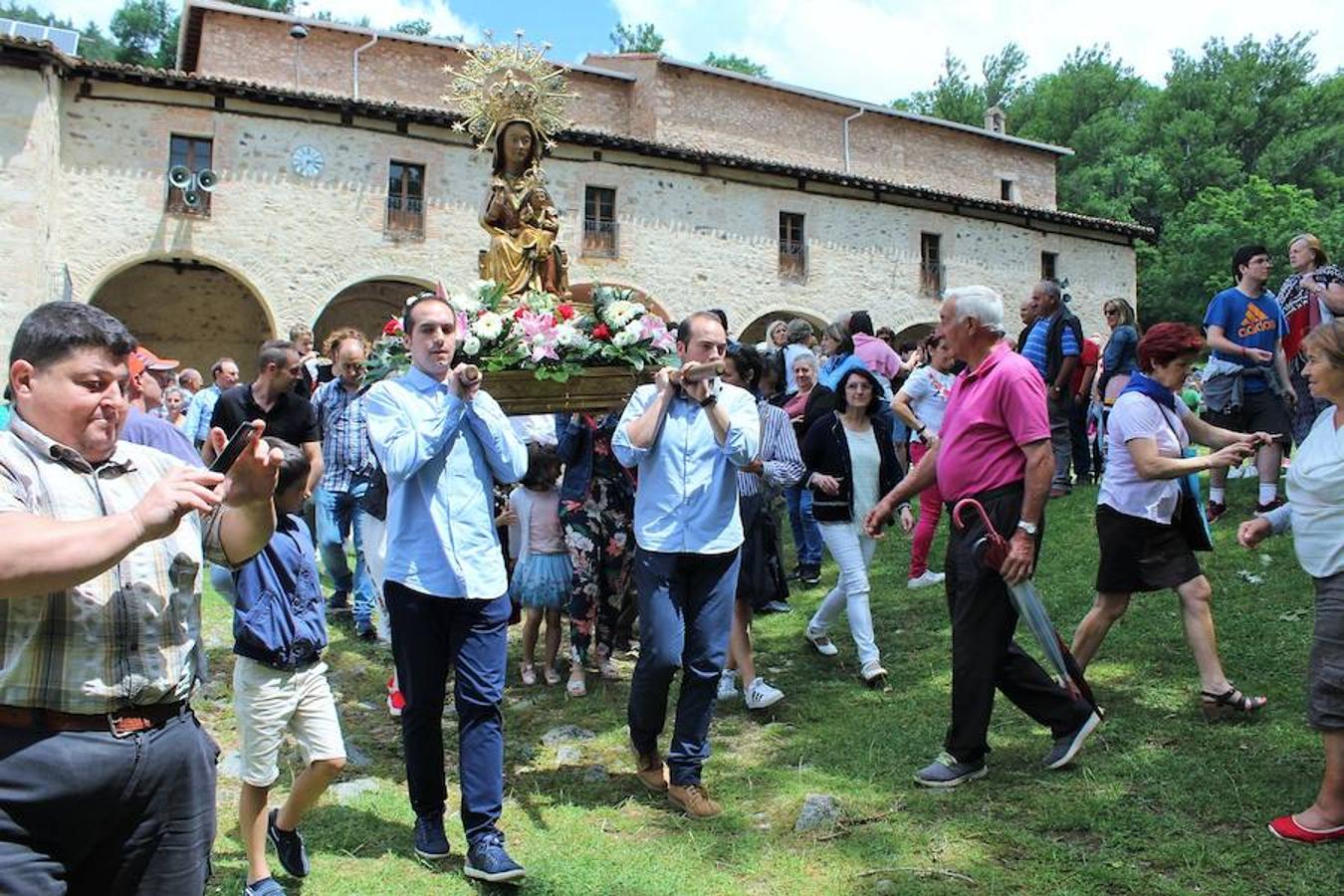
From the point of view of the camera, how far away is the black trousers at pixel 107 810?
2154 mm

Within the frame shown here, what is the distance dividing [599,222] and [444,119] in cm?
399

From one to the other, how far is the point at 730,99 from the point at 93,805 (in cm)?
2776

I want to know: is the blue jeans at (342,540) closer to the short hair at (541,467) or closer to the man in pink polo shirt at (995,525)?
the short hair at (541,467)

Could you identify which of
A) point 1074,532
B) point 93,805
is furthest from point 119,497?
point 1074,532

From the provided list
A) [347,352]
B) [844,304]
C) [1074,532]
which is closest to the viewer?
[347,352]

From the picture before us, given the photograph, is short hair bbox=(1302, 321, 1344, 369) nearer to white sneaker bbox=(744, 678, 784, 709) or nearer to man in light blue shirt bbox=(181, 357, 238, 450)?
Answer: white sneaker bbox=(744, 678, 784, 709)

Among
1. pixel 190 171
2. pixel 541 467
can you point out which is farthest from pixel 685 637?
pixel 190 171

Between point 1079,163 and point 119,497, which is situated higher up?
point 1079,163

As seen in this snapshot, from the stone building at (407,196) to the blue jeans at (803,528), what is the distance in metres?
10.0

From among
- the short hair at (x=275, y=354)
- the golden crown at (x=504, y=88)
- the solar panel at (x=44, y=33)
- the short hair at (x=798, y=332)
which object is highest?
the solar panel at (x=44, y=33)

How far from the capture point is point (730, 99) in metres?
27.8

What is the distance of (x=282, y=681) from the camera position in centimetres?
387

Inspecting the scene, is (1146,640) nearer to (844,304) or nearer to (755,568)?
(755,568)

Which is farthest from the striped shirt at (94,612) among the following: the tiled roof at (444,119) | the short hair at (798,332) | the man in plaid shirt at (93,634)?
the tiled roof at (444,119)
